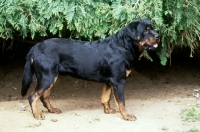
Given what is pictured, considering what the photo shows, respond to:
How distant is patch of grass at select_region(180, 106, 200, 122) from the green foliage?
50.2 inches

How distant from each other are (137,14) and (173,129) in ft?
6.86

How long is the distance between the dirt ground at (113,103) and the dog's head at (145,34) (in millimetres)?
1212

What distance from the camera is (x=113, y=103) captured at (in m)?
7.30

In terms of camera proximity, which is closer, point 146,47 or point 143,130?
point 143,130

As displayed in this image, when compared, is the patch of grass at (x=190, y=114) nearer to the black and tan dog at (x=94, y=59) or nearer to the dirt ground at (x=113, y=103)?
the dirt ground at (x=113, y=103)

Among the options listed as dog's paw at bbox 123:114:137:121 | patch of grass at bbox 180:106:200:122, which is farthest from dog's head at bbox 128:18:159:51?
patch of grass at bbox 180:106:200:122

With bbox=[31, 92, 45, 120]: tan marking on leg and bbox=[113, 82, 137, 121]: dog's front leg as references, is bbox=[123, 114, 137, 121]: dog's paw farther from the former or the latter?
bbox=[31, 92, 45, 120]: tan marking on leg

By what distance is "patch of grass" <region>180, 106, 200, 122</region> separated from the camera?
5.92m

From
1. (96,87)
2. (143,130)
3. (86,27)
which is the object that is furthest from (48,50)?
(96,87)

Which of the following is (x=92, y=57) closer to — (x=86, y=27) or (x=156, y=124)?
(x=86, y=27)

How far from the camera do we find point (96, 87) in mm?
8797

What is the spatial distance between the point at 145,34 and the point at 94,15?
1.15m

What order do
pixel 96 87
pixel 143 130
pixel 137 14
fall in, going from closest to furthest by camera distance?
pixel 143 130, pixel 137 14, pixel 96 87

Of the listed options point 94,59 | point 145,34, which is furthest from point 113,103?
point 145,34
